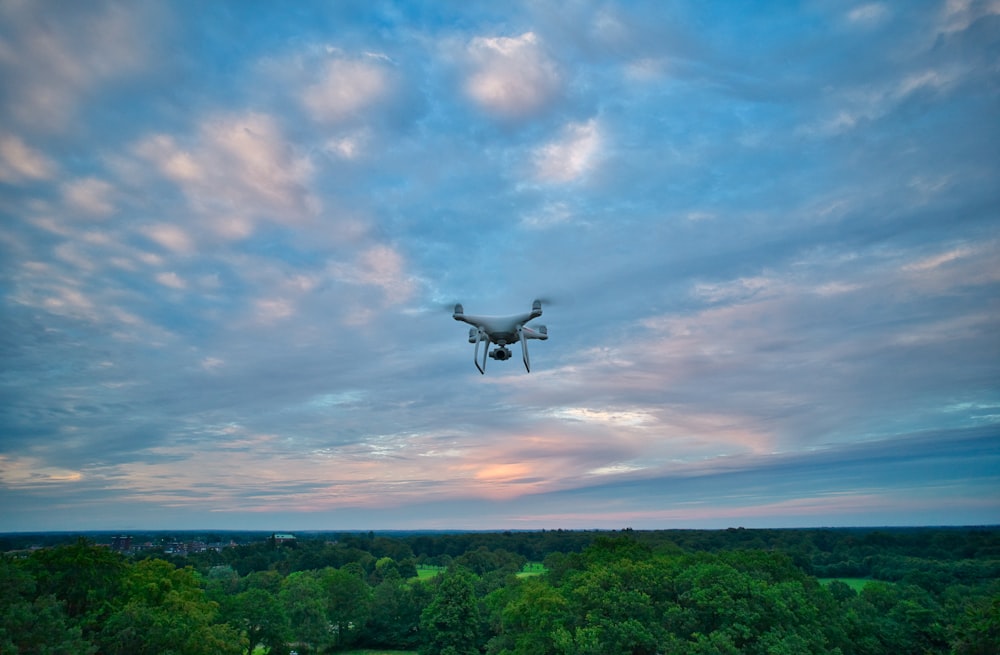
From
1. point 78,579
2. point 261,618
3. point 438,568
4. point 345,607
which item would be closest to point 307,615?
point 345,607

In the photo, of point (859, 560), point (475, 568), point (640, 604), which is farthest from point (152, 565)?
point (859, 560)

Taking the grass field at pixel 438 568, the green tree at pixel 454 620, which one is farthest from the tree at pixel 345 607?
the grass field at pixel 438 568

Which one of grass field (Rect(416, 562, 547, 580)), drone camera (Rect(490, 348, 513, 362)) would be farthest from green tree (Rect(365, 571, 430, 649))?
drone camera (Rect(490, 348, 513, 362))

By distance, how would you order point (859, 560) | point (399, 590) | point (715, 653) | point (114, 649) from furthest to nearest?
point (859, 560)
point (399, 590)
point (114, 649)
point (715, 653)

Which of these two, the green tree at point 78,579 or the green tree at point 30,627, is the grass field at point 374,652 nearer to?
the green tree at point 78,579

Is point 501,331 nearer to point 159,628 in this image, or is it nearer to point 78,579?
point 159,628

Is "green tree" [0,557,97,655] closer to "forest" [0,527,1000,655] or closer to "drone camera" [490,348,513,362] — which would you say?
"forest" [0,527,1000,655]

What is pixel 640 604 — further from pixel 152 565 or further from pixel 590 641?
pixel 152 565

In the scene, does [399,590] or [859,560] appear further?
[859,560]
